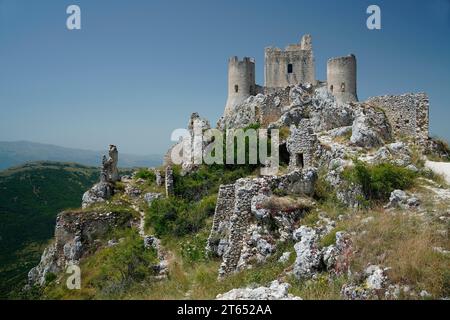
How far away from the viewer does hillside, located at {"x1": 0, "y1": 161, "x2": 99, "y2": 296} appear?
45.9 metres

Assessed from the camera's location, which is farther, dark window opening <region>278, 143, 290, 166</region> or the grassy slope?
dark window opening <region>278, 143, 290, 166</region>

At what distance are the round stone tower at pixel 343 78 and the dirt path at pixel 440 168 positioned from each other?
12.6 meters

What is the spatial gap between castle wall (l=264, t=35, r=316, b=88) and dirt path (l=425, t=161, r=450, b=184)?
1811cm

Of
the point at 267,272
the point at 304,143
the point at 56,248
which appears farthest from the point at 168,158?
Result: the point at 267,272

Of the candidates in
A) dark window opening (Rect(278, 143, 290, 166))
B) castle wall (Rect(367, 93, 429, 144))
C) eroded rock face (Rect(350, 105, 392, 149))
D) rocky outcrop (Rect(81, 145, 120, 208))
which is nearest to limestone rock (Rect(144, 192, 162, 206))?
rocky outcrop (Rect(81, 145, 120, 208))

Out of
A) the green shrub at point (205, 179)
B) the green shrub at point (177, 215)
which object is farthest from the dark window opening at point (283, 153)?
the green shrub at point (177, 215)

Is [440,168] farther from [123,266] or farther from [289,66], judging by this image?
[289,66]

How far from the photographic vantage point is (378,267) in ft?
20.2

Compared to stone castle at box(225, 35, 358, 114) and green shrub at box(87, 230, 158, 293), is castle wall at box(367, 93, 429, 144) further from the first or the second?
stone castle at box(225, 35, 358, 114)

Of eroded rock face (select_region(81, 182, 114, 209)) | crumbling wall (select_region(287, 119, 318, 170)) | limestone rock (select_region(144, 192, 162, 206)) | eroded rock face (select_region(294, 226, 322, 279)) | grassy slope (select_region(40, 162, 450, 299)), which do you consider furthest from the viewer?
eroded rock face (select_region(81, 182, 114, 209))

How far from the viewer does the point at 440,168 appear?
1192 cm

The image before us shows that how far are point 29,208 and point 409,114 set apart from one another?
74667 millimetres

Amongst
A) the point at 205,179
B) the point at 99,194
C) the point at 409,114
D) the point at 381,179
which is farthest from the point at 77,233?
the point at 409,114

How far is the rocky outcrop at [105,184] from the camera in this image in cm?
1825
